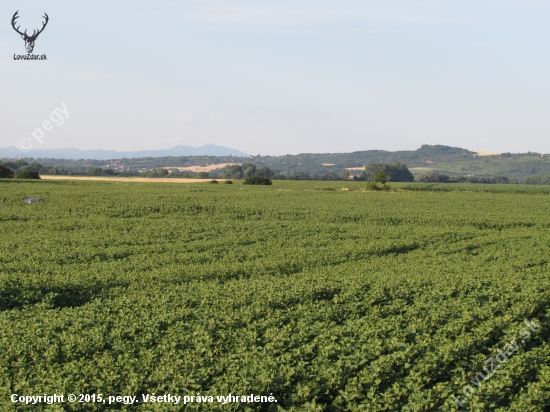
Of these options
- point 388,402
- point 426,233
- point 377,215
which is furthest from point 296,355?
point 377,215

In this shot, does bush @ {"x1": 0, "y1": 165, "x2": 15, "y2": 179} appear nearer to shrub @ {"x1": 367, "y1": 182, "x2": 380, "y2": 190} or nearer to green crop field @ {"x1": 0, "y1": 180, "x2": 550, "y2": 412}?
shrub @ {"x1": 367, "y1": 182, "x2": 380, "y2": 190}

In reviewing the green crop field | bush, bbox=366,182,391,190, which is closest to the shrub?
bush, bbox=366,182,391,190

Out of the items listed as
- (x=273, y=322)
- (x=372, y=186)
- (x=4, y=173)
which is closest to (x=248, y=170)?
(x=372, y=186)

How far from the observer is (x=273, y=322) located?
10305mm

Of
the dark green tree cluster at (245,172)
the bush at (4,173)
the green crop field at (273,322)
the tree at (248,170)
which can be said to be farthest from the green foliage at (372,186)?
the tree at (248,170)

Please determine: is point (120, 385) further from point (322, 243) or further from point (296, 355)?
point (322, 243)

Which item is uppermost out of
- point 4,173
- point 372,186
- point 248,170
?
point 248,170

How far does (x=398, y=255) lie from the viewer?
2117 centimetres

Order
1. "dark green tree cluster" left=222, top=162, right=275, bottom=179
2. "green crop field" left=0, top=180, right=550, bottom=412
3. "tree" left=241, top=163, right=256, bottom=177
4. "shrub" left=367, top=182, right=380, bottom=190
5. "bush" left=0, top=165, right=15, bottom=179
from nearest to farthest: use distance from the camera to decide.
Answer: "green crop field" left=0, top=180, right=550, bottom=412 → "bush" left=0, top=165, right=15, bottom=179 → "shrub" left=367, top=182, right=380, bottom=190 → "dark green tree cluster" left=222, top=162, right=275, bottom=179 → "tree" left=241, top=163, right=256, bottom=177

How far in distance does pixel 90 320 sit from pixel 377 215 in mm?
28433

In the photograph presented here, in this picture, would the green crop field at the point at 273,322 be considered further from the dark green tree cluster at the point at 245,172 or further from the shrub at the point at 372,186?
the dark green tree cluster at the point at 245,172

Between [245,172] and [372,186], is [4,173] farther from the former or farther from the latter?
[245,172]

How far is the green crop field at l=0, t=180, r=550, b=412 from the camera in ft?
24.5

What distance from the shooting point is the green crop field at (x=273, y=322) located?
24.5ft
